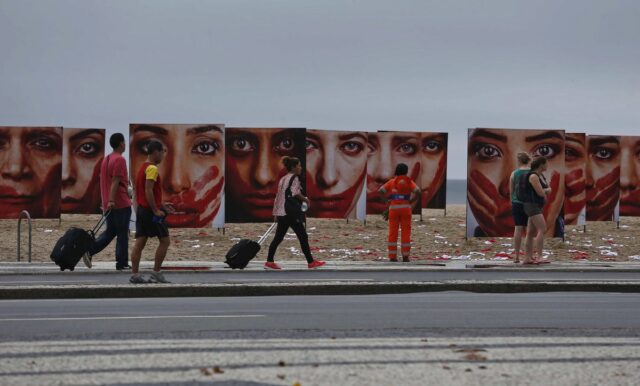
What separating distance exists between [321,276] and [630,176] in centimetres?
1585

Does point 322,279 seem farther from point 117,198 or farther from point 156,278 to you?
point 117,198

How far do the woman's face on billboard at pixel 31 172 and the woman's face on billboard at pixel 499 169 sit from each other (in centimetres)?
994

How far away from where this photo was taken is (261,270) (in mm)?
16422

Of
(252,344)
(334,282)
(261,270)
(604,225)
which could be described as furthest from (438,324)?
(604,225)

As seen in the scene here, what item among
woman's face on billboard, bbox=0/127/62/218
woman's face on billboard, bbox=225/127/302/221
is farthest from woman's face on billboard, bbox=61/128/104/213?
woman's face on billboard, bbox=225/127/302/221

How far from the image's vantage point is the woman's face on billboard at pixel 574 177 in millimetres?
26172

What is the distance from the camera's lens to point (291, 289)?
44.0 feet

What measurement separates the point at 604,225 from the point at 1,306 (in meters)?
21.8

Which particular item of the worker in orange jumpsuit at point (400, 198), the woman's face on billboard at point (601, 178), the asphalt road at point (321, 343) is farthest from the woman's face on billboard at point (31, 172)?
the asphalt road at point (321, 343)

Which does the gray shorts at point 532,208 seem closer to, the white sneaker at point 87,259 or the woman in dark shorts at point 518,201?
the woman in dark shorts at point 518,201

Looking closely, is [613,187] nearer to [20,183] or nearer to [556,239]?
[556,239]

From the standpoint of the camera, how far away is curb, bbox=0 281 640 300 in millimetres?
13070

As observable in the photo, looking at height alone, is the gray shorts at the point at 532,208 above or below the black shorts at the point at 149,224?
above

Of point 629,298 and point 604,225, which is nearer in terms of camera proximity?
point 629,298
